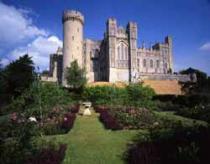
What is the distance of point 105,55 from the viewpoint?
69625 millimetres

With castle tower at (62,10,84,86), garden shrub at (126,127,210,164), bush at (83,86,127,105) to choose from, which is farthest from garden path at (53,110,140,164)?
castle tower at (62,10,84,86)

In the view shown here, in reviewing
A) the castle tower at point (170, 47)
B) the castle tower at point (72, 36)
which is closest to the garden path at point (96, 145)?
the castle tower at point (72, 36)

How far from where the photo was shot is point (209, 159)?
585 centimetres

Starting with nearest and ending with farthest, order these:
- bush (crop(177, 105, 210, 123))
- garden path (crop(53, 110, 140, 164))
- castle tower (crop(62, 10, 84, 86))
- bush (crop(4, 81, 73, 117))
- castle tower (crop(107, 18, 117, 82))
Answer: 1. garden path (crop(53, 110, 140, 164))
2. bush (crop(177, 105, 210, 123))
3. bush (crop(4, 81, 73, 117))
4. castle tower (crop(62, 10, 84, 86))
5. castle tower (crop(107, 18, 117, 82))

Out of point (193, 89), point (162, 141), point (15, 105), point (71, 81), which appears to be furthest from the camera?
point (71, 81)

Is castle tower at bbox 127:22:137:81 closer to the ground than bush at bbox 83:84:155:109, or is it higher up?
higher up

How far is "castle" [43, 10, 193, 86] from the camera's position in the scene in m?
63.1

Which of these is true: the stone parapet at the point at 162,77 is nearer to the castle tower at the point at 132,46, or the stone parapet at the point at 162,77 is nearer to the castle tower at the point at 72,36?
the castle tower at the point at 132,46

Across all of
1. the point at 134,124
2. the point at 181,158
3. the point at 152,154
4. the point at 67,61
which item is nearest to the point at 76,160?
the point at 152,154

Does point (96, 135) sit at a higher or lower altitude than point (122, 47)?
lower

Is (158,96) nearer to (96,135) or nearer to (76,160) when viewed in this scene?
(96,135)

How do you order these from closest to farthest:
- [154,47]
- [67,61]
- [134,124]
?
[134,124]
[67,61]
[154,47]

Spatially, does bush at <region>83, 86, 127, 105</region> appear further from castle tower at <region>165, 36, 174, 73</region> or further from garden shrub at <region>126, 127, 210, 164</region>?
castle tower at <region>165, 36, 174, 73</region>

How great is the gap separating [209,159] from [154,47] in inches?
3145
